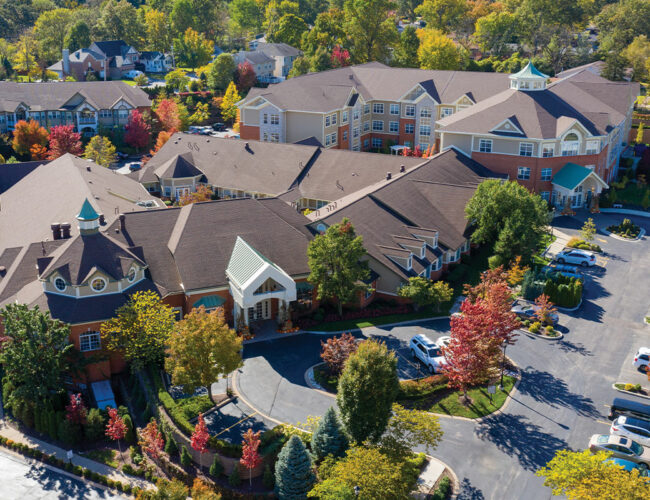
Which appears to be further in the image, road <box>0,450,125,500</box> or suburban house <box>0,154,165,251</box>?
suburban house <box>0,154,165,251</box>

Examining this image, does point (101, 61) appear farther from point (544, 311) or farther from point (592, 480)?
point (592, 480)

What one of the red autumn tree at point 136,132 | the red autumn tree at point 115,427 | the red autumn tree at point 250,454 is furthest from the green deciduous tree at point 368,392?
the red autumn tree at point 136,132

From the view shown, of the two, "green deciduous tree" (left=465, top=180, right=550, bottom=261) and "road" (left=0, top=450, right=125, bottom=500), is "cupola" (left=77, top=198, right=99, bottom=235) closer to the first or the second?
"road" (left=0, top=450, right=125, bottom=500)

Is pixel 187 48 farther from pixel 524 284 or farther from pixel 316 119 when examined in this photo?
pixel 524 284

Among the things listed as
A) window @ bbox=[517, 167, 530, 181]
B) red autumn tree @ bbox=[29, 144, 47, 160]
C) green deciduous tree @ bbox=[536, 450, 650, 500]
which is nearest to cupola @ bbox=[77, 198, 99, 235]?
green deciduous tree @ bbox=[536, 450, 650, 500]

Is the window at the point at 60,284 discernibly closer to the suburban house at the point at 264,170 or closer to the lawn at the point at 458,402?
the lawn at the point at 458,402

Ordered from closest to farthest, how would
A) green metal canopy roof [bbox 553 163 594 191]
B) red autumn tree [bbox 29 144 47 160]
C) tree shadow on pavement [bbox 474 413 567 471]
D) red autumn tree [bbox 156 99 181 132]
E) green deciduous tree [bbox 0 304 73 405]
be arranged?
tree shadow on pavement [bbox 474 413 567 471]
green deciduous tree [bbox 0 304 73 405]
green metal canopy roof [bbox 553 163 594 191]
red autumn tree [bbox 29 144 47 160]
red autumn tree [bbox 156 99 181 132]

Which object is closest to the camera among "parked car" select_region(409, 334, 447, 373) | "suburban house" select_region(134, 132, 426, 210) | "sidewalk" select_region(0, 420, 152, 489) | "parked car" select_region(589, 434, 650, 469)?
"parked car" select_region(589, 434, 650, 469)
